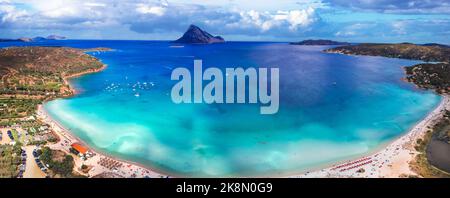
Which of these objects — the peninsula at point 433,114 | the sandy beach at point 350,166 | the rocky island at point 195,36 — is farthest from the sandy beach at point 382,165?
the rocky island at point 195,36

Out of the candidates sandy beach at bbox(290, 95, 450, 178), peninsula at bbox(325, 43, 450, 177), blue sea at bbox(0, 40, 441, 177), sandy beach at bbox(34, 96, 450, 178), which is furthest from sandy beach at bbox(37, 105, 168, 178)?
peninsula at bbox(325, 43, 450, 177)

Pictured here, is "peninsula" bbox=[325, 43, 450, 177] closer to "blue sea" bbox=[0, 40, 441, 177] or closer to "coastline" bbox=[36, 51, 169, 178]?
"blue sea" bbox=[0, 40, 441, 177]

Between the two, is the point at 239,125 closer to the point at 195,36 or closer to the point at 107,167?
the point at 107,167

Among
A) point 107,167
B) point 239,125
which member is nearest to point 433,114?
point 239,125

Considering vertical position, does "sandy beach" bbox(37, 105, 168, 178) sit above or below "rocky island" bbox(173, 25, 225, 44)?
below

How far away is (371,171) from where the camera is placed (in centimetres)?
2223

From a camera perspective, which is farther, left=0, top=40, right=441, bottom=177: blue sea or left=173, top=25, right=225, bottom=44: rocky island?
left=173, top=25, right=225, bottom=44: rocky island

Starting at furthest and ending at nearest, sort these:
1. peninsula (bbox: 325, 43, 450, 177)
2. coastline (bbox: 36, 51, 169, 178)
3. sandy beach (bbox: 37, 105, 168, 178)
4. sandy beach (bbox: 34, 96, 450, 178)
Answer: peninsula (bbox: 325, 43, 450, 177), sandy beach (bbox: 34, 96, 450, 178), coastline (bbox: 36, 51, 169, 178), sandy beach (bbox: 37, 105, 168, 178)

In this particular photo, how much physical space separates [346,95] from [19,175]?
35.2m

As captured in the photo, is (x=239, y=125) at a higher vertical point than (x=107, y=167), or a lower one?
higher

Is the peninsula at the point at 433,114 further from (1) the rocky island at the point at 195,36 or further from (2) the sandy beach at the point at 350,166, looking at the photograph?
(1) the rocky island at the point at 195,36

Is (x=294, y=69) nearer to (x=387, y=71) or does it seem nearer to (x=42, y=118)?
(x=387, y=71)

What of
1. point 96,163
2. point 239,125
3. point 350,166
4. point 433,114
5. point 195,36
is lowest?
point 350,166

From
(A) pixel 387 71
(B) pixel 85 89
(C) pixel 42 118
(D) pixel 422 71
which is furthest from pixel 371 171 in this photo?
(A) pixel 387 71
